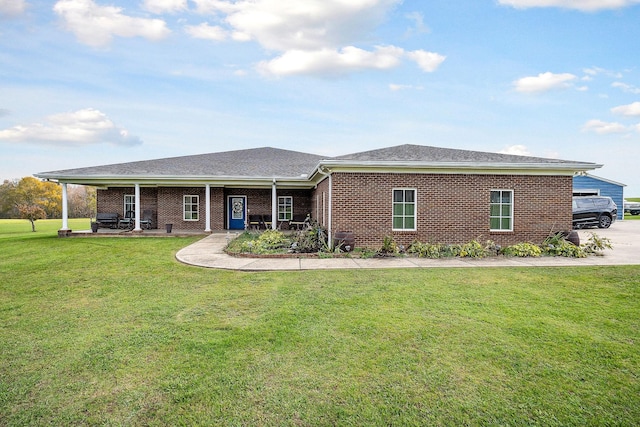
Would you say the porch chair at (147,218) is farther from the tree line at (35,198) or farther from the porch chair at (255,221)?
the tree line at (35,198)

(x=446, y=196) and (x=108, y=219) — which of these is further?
(x=108, y=219)

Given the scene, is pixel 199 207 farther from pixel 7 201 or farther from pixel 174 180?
pixel 7 201

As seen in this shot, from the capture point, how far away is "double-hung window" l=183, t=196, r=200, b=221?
1881cm

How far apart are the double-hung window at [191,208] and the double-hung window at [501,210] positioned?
14.0 metres

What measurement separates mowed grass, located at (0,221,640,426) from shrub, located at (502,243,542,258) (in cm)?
344

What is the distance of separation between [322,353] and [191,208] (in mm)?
16562

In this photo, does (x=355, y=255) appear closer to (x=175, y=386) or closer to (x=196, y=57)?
(x=175, y=386)

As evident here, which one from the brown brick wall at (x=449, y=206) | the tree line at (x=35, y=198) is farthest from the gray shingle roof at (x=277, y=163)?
the tree line at (x=35, y=198)

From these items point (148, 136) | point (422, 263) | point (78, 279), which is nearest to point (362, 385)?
point (422, 263)

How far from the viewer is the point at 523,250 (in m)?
10.7

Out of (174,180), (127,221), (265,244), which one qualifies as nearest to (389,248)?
(265,244)

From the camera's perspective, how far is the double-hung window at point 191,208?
1881 cm

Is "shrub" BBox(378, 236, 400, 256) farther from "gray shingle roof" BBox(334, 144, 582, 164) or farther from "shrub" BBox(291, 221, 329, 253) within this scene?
"gray shingle roof" BBox(334, 144, 582, 164)

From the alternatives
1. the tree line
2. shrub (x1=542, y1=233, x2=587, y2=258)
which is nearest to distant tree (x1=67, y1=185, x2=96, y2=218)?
the tree line
